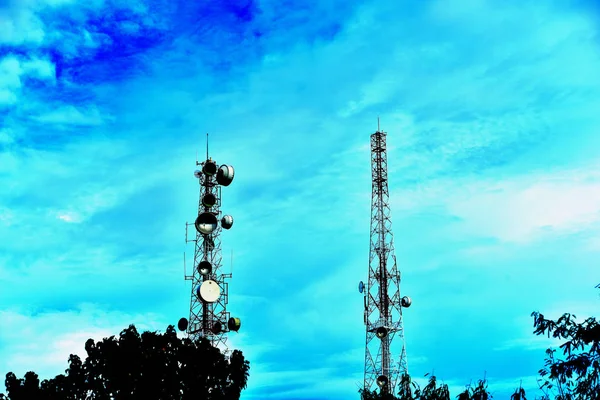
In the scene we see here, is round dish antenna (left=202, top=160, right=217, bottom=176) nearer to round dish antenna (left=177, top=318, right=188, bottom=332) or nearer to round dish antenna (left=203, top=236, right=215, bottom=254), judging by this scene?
round dish antenna (left=203, top=236, right=215, bottom=254)

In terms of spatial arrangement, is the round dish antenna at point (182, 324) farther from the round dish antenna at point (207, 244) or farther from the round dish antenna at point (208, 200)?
the round dish antenna at point (208, 200)

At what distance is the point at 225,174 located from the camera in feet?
179

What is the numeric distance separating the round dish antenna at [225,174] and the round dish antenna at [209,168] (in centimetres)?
78

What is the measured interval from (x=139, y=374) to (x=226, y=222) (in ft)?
57.8

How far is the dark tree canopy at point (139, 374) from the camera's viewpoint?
39.1 metres

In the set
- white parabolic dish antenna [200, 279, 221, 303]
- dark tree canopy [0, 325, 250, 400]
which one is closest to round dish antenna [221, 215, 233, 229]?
white parabolic dish antenna [200, 279, 221, 303]

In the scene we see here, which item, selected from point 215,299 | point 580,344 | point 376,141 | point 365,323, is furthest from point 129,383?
point 376,141

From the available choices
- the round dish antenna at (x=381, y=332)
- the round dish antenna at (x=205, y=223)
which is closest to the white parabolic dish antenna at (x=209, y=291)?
the round dish antenna at (x=205, y=223)

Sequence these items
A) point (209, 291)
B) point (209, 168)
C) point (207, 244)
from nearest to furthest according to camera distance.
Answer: point (209, 291), point (207, 244), point (209, 168)

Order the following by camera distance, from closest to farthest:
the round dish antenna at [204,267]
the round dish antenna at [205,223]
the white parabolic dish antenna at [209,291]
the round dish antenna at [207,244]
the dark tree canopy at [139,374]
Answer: the dark tree canopy at [139,374]
the white parabolic dish antenna at [209,291]
the round dish antenna at [204,267]
the round dish antenna at [205,223]
the round dish antenna at [207,244]

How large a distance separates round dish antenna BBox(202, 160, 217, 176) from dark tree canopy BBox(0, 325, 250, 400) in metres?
16.3

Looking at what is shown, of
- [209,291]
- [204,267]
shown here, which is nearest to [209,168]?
[204,267]

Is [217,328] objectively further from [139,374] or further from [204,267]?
[139,374]

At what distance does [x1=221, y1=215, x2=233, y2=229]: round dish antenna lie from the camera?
180 feet
